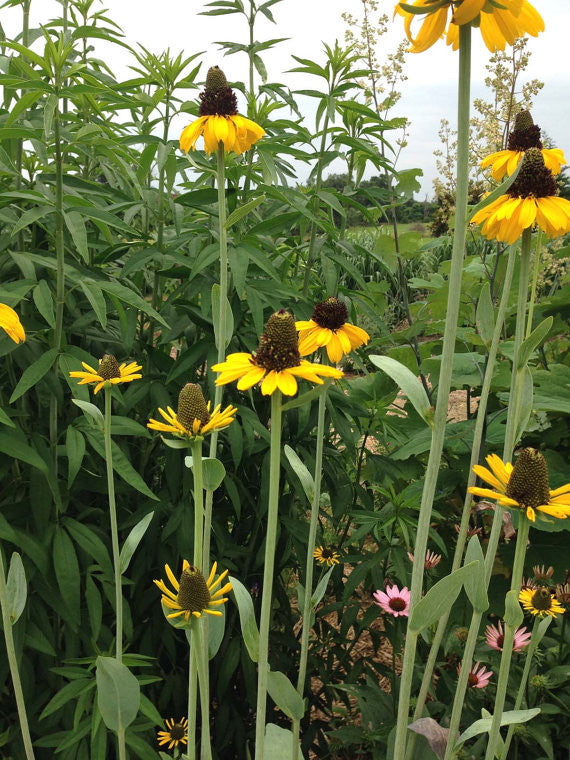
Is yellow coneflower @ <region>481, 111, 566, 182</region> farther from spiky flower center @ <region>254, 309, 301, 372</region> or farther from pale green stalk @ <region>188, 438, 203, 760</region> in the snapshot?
pale green stalk @ <region>188, 438, 203, 760</region>

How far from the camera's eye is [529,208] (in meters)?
1.09

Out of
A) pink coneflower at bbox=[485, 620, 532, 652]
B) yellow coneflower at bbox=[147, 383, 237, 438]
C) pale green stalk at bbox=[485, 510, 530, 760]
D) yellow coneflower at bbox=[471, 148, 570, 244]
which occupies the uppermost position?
yellow coneflower at bbox=[471, 148, 570, 244]

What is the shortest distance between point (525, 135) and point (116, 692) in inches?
51.0

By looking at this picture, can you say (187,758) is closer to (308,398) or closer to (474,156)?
(308,398)

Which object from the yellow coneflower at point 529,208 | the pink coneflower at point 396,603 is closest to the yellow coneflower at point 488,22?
the yellow coneflower at point 529,208

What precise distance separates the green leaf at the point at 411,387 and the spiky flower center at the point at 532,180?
19.3 inches

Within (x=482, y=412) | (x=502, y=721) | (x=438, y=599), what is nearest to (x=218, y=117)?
(x=482, y=412)

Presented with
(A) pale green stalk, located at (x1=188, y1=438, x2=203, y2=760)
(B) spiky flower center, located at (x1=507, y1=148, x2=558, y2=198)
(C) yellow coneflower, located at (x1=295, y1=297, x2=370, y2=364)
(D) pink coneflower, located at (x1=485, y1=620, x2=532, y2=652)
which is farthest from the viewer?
(D) pink coneflower, located at (x1=485, y1=620, x2=532, y2=652)

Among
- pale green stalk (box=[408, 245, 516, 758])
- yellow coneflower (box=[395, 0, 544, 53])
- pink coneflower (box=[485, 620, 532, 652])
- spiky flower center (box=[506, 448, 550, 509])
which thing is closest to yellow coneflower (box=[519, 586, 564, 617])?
pink coneflower (box=[485, 620, 532, 652])

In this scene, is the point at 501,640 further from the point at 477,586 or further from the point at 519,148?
the point at 519,148

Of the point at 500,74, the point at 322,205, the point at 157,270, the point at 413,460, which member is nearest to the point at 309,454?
the point at 413,460

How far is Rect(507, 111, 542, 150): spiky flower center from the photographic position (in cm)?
128

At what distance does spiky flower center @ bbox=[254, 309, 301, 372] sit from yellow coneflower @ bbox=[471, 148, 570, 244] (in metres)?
0.43

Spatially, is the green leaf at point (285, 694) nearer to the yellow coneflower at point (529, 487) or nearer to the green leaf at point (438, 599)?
the green leaf at point (438, 599)
